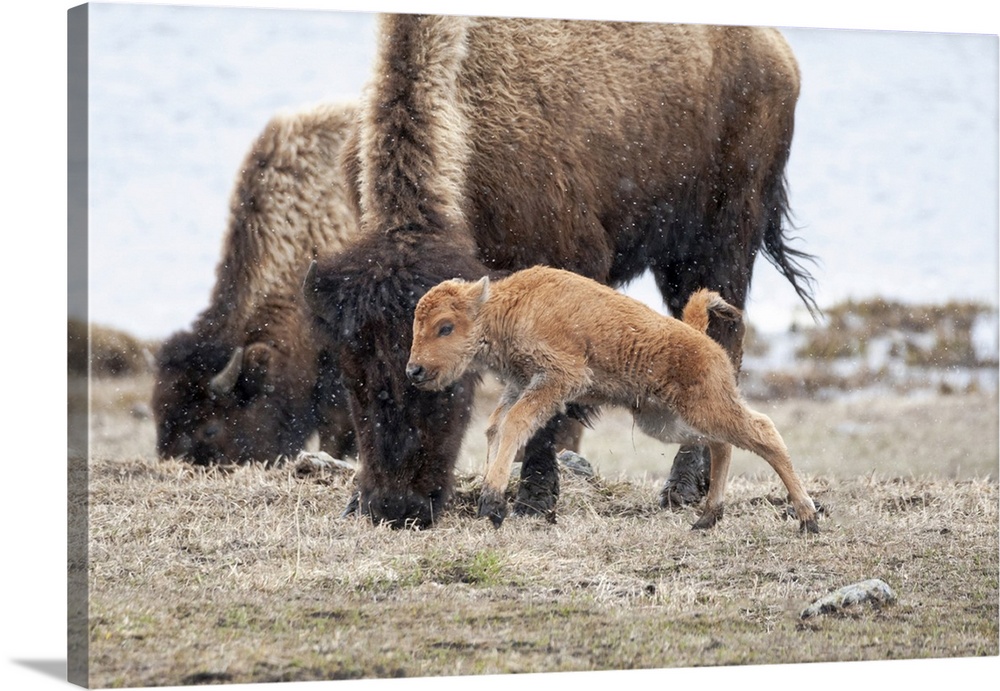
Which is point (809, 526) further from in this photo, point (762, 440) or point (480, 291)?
point (480, 291)

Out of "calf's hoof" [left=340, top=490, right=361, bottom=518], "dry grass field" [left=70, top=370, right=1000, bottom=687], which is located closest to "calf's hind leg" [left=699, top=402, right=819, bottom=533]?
"dry grass field" [left=70, top=370, right=1000, bottom=687]

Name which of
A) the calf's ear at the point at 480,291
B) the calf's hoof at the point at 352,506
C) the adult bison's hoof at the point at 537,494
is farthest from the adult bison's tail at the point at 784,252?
the calf's hoof at the point at 352,506

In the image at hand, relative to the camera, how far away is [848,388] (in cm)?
882

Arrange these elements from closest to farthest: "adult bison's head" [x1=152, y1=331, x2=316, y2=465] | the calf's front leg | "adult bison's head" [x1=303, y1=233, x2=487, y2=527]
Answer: the calf's front leg → "adult bison's head" [x1=303, y1=233, x2=487, y2=527] → "adult bison's head" [x1=152, y1=331, x2=316, y2=465]

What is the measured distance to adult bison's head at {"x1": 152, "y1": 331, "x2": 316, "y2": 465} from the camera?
8680mm

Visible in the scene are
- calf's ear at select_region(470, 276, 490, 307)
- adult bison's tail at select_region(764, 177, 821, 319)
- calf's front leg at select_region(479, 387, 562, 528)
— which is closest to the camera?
calf's front leg at select_region(479, 387, 562, 528)

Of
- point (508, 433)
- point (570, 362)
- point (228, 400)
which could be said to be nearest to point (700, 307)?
point (570, 362)

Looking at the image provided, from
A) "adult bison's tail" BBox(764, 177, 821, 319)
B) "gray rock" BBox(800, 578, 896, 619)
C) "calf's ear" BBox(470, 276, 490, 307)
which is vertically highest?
"adult bison's tail" BBox(764, 177, 821, 319)

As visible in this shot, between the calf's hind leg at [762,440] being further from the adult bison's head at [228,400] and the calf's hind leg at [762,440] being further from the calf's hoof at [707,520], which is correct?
the adult bison's head at [228,400]

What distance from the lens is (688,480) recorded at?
6.79 meters

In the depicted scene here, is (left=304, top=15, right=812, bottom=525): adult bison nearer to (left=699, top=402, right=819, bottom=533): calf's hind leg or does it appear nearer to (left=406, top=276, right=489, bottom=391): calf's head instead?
(left=406, top=276, right=489, bottom=391): calf's head

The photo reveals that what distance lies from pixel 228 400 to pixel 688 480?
314 centimetres

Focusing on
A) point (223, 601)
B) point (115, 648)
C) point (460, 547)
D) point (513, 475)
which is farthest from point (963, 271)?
point (115, 648)

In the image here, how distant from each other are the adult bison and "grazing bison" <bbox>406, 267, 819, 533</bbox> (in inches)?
9.2
